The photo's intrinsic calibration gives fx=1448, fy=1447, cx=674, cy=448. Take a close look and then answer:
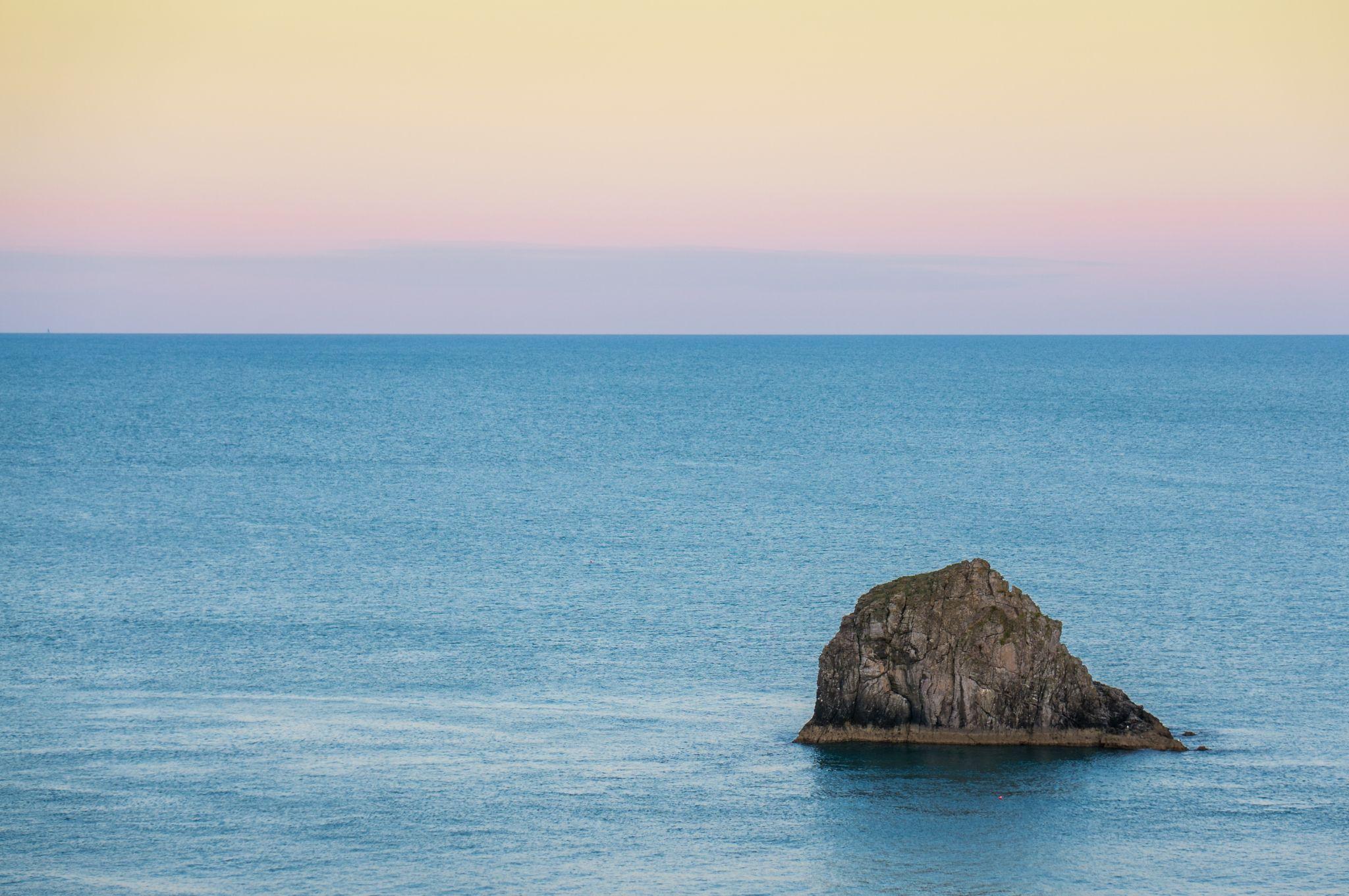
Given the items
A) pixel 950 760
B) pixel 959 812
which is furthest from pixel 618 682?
pixel 959 812

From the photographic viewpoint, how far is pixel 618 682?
68312mm

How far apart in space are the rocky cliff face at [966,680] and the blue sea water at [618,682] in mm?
1162

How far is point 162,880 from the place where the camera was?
4584cm

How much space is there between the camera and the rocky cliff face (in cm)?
5722

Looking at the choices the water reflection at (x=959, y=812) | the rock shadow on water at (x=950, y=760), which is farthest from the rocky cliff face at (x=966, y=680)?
the water reflection at (x=959, y=812)

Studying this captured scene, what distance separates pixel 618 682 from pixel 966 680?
707 inches

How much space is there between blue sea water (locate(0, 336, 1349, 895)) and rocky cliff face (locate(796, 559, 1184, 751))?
1.16 metres

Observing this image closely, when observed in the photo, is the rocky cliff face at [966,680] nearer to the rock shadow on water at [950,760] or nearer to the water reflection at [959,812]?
the rock shadow on water at [950,760]

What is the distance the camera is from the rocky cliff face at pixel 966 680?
5722 centimetres

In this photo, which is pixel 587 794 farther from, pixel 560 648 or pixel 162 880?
pixel 560 648

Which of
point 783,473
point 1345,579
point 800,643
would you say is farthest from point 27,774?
point 783,473

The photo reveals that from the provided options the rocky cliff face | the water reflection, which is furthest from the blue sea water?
the rocky cliff face

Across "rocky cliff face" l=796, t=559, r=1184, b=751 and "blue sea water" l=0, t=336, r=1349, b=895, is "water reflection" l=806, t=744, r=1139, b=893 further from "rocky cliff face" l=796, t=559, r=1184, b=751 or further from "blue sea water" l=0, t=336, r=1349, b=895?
"rocky cliff face" l=796, t=559, r=1184, b=751

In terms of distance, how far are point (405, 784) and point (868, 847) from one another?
17.6 meters
